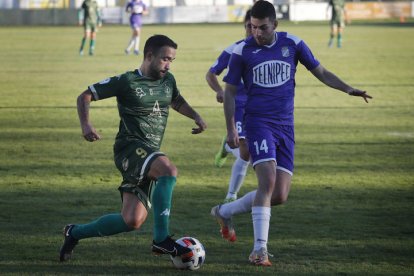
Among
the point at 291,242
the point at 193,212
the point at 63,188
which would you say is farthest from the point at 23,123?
the point at 291,242

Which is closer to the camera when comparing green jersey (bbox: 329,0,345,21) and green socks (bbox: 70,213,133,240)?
green socks (bbox: 70,213,133,240)

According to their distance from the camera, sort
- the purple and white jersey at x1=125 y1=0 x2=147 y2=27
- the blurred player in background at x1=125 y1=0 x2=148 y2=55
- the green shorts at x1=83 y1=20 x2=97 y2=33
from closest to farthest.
Result: the blurred player in background at x1=125 y1=0 x2=148 y2=55 < the green shorts at x1=83 y1=20 x2=97 y2=33 < the purple and white jersey at x1=125 y1=0 x2=147 y2=27

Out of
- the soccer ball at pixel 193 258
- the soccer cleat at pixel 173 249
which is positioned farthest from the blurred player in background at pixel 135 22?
the soccer cleat at pixel 173 249

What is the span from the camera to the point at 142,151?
26.1 feet

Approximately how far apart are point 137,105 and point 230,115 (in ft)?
2.44

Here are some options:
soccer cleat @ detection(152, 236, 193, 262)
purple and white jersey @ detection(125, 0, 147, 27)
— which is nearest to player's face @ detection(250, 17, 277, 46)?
soccer cleat @ detection(152, 236, 193, 262)

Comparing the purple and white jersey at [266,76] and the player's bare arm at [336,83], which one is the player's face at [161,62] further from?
the player's bare arm at [336,83]

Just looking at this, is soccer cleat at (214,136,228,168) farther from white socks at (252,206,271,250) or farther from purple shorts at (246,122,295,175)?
white socks at (252,206,271,250)

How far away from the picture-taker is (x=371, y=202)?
10.9 meters

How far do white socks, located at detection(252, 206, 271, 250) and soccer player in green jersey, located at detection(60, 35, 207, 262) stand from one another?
55cm

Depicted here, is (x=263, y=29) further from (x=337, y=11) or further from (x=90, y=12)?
(x=337, y=11)

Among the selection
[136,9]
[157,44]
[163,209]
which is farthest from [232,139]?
[136,9]

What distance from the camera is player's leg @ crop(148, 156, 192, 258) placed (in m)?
7.79

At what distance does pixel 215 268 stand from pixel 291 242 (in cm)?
115
